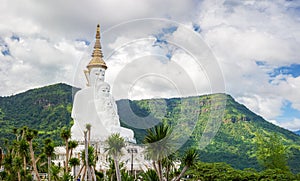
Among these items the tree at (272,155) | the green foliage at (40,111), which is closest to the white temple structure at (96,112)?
the tree at (272,155)

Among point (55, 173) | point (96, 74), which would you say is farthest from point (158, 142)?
point (96, 74)

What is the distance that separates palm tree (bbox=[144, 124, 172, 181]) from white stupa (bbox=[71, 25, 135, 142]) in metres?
18.1

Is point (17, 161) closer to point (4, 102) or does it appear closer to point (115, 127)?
point (115, 127)

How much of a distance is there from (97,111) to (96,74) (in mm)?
4156

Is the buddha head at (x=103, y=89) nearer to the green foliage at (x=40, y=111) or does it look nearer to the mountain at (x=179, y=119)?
the mountain at (x=179, y=119)

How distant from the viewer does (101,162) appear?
27.7 meters

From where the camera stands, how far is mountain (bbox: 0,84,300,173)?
42.3 ft

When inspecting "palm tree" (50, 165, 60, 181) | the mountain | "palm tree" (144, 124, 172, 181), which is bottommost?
"palm tree" (50, 165, 60, 181)

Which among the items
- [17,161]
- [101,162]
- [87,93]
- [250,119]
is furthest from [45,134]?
[250,119]

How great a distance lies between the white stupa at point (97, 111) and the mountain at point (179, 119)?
1743 millimetres

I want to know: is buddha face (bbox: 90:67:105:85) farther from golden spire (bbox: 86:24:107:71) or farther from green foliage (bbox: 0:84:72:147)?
green foliage (bbox: 0:84:72:147)

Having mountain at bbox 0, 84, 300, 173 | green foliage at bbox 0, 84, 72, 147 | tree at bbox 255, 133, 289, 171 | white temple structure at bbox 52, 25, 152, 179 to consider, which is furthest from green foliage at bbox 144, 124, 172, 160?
green foliage at bbox 0, 84, 72, 147

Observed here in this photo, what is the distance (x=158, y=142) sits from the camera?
12.7m

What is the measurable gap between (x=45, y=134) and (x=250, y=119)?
4092cm
